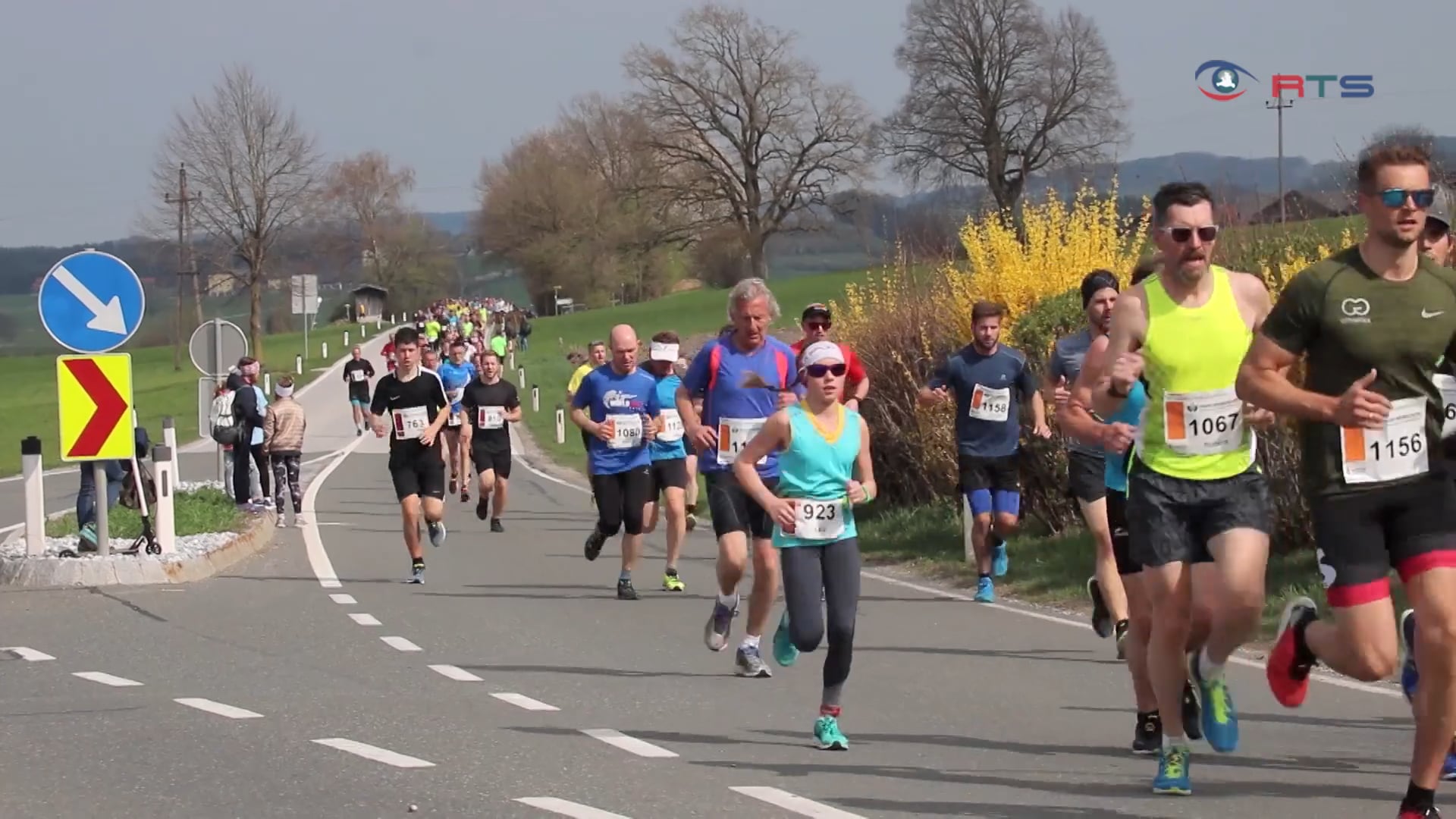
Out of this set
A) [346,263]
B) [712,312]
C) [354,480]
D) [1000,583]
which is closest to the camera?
[1000,583]

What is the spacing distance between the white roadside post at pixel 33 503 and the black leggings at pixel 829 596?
10.2 meters

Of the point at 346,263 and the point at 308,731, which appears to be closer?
the point at 308,731

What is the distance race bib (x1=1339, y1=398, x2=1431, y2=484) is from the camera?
19.3ft

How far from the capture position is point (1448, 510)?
19.4 feet

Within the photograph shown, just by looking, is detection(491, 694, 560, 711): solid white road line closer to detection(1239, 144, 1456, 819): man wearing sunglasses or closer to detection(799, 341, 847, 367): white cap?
detection(799, 341, 847, 367): white cap

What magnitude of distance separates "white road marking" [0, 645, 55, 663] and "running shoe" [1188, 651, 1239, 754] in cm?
697

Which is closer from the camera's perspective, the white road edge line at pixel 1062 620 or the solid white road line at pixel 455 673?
the white road edge line at pixel 1062 620

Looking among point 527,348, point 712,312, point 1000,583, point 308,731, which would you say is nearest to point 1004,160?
point 527,348

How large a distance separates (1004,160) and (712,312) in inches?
1292

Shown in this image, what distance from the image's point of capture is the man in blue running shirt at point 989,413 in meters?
13.3

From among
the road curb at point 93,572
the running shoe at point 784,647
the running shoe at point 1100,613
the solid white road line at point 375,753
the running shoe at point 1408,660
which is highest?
the running shoe at point 1408,660

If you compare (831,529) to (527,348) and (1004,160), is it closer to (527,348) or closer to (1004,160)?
(1004,160)

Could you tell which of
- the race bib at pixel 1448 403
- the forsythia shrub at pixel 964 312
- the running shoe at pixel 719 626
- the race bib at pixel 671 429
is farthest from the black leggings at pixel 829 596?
the forsythia shrub at pixel 964 312

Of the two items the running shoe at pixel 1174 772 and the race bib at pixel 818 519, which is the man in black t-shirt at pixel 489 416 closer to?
the race bib at pixel 818 519
